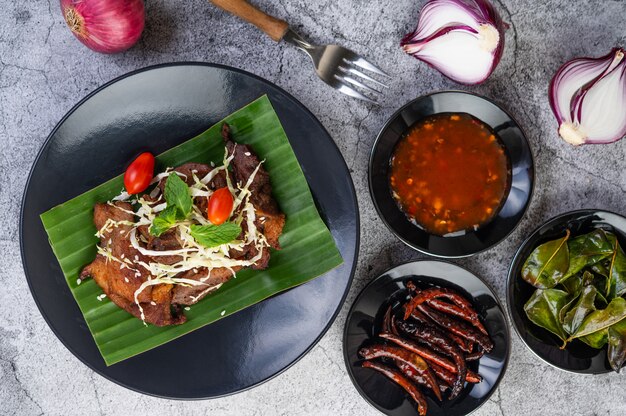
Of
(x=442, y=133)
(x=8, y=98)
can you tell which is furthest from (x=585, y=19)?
(x=8, y=98)

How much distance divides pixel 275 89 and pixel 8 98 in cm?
168

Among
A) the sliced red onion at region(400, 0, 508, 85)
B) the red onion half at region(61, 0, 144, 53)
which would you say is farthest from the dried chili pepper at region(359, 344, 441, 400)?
the red onion half at region(61, 0, 144, 53)

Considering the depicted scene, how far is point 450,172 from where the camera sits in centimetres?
311

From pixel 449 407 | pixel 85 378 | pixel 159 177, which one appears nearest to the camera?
pixel 159 177

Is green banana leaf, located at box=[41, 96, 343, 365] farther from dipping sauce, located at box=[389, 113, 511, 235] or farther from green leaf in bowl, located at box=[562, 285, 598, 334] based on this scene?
green leaf in bowl, located at box=[562, 285, 598, 334]

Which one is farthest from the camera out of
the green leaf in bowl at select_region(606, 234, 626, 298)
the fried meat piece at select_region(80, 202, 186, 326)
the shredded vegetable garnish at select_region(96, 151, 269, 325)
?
the green leaf in bowl at select_region(606, 234, 626, 298)

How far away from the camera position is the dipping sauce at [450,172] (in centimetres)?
312

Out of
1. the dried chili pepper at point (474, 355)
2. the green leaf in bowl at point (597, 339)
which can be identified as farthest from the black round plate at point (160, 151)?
the green leaf in bowl at point (597, 339)

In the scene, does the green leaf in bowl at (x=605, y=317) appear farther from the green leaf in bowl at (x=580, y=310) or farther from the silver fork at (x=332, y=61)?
the silver fork at (x=332, y=61)

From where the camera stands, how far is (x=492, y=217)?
316 cm

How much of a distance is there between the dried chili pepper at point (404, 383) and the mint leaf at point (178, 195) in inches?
54.9

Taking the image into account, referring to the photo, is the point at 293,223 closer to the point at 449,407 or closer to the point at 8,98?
the point at 449,407

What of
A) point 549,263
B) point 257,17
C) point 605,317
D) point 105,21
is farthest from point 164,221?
point 605,317

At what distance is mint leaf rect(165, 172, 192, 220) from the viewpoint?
8.93 feet
